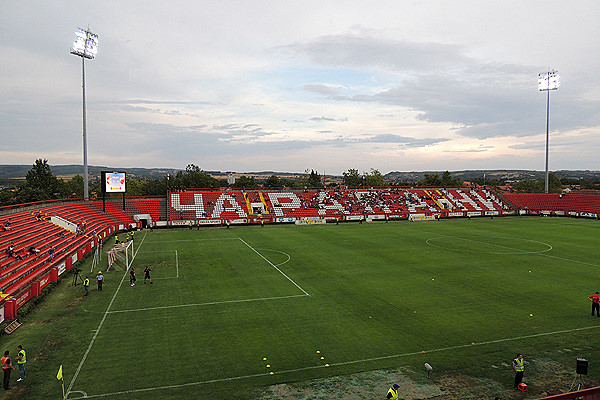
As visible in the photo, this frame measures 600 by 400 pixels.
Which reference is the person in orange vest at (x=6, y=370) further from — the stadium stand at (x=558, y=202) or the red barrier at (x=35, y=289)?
the stadium stand at (x=558, y=202)

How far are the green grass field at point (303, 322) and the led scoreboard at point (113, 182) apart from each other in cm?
2216

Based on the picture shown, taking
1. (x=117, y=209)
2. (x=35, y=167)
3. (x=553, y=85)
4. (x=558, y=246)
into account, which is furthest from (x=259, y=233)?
(x=553, y=85)

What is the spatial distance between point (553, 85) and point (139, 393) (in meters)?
84.7

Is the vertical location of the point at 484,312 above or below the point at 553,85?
below

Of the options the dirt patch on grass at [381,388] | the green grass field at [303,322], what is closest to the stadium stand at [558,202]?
the green grass field at [303,322]

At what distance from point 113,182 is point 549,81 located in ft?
256

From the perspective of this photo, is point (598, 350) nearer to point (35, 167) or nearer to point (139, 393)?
point (139, 393)

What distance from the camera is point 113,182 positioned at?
53.6 m

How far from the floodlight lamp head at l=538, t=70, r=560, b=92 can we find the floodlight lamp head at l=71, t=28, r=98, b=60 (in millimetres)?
76151

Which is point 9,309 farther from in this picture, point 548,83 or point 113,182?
point 548,83

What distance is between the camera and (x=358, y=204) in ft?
248

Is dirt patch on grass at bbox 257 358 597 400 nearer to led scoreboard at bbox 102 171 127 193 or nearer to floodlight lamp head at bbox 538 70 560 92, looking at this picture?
led scoreboard at bbox 102 171 127 193

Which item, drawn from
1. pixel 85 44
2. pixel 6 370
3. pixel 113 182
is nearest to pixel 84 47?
pixel 85 44

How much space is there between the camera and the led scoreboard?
52.4 metres
